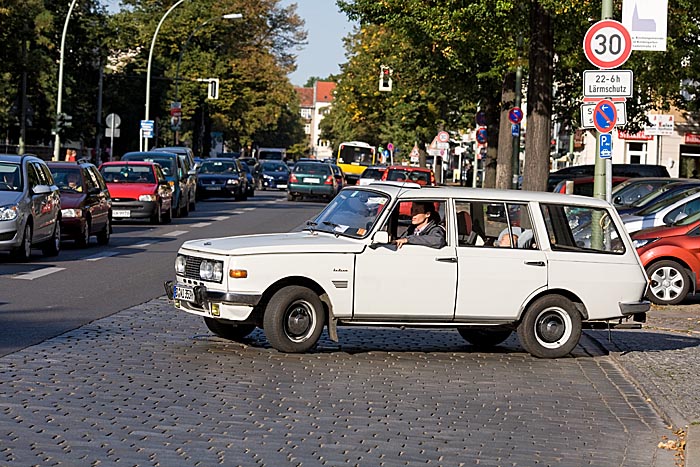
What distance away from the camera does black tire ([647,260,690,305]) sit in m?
19.1

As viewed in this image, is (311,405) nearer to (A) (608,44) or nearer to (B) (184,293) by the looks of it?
(B) (184,293)

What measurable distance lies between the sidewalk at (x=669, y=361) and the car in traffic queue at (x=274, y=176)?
187 feet

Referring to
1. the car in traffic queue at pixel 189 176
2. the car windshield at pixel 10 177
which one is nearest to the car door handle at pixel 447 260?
the car windshield at pixel 10 177

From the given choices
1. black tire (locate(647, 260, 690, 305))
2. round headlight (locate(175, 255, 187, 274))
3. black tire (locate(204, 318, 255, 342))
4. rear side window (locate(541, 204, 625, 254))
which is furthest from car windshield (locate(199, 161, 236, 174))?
round headlight (locate(175, 255, 187, 274))

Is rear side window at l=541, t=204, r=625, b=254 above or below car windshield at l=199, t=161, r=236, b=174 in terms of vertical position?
above

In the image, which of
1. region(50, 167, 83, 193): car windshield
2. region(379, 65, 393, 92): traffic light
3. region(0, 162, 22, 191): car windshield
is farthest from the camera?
region(379, 65, 393, 92): traffic light

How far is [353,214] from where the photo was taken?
12.5 m

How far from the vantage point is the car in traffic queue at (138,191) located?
33406 millimetres

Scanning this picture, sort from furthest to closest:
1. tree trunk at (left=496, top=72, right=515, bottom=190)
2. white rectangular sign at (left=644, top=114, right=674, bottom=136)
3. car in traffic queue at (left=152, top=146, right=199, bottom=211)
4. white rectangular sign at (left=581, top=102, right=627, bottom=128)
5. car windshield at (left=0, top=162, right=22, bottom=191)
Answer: white rectangular sign at (left=644, top=114, right=674, bottom=136)
car in traffic queue at (left=152, top=146, right=199, bottom=211)
tree trunk at (left=496, top=72, right=515, bottom=190)
car windshield at (left=0, top=162, right=22, bottom=191)
white rectangular sign at (left=581, top=102, right=627, bottom=128)

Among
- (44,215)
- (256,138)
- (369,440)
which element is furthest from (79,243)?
(256,138)

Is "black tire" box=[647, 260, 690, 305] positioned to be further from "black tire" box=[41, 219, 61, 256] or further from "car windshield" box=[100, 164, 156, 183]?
"car windshield" box=[100, 164, 156, 183]

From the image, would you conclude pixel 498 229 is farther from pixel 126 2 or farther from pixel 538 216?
pixel 126 2

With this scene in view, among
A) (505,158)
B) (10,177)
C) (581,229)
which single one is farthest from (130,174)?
(581,229)

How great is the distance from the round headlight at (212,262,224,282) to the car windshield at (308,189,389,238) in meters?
1.25
